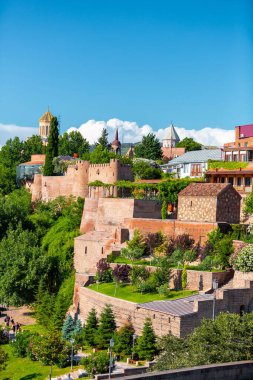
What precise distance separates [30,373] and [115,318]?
150 inches

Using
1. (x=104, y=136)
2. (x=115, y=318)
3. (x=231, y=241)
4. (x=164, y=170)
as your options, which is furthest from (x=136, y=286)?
(x=104, y=136)

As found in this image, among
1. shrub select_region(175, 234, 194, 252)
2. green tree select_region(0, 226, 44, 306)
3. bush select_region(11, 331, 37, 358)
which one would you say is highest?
shrub select_region(175, 234, 194, 252)

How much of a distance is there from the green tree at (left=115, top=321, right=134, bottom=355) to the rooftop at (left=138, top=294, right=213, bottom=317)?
1.00m

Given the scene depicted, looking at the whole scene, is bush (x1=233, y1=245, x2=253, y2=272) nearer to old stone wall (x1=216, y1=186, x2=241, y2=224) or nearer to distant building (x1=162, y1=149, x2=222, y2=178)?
old stone wall (x1=216, y1=186, x2=241, y2=224)

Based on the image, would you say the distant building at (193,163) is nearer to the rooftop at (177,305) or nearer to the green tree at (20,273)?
the green tree at (20,273)

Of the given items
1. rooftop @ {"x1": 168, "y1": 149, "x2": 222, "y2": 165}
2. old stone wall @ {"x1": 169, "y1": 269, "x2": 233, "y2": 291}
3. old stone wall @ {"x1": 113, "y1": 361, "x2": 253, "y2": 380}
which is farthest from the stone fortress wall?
old stone wall @ {"x1": 113, "y1": 361, "x2": 253, "y2": 380}

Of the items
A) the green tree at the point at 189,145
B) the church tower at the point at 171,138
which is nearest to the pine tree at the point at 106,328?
the green tree at the point at 189,145

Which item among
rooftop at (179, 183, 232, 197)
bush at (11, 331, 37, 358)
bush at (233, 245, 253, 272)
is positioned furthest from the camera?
rooftop at (179, 183, 232, 197)

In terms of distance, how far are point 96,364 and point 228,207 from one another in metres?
12.8

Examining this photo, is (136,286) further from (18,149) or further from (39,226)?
(18,149)

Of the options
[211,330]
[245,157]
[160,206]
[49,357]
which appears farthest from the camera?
[245,157]

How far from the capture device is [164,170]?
4994 centimetres

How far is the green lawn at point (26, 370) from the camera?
72.4 feet

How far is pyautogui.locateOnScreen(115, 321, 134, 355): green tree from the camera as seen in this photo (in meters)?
22.1
